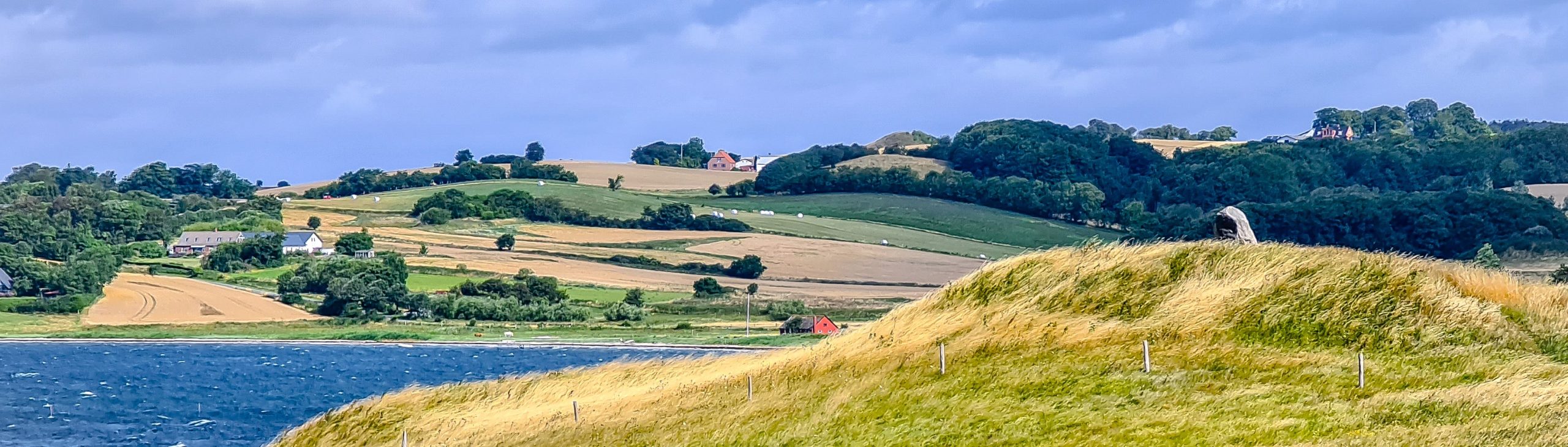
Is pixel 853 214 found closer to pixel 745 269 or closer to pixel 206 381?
pixel 745 269

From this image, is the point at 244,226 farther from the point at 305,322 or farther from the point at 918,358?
the point at 918,358

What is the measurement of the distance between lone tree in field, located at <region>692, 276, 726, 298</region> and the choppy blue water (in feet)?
48.3

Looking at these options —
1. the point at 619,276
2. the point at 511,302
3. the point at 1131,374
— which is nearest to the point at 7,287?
the point at 511,302

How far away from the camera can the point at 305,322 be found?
12462 centimetres

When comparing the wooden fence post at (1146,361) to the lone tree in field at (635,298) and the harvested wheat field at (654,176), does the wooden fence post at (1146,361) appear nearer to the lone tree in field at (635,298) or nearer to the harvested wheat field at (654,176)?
the lone tree in field at (635,298)

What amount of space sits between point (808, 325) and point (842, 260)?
1076 inches

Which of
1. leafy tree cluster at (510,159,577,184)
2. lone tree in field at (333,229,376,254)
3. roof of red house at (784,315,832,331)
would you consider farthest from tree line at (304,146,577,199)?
roof of red house at (784,315,832,331)

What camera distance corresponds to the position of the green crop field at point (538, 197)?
15675cm

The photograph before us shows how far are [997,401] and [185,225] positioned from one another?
156m

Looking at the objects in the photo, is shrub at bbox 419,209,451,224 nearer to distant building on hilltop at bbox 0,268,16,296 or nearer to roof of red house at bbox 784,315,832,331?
distant building on hilltop at bbox 0,268,16,296

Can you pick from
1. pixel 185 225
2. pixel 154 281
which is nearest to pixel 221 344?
pixel 154 281

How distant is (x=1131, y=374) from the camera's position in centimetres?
1877

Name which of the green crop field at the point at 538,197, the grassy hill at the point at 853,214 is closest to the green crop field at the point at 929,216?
the grassy hill at the point at 853,214

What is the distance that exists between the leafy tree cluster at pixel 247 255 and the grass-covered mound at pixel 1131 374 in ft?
396
